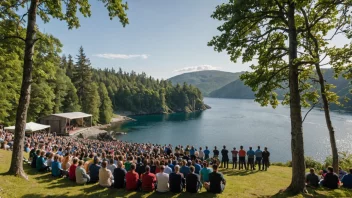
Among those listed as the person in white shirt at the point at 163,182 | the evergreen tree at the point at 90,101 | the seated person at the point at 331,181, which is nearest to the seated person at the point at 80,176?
the person in white shirt at the point at 163,182

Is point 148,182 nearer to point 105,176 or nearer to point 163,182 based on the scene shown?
point 163,182

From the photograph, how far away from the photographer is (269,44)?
11.2 metres

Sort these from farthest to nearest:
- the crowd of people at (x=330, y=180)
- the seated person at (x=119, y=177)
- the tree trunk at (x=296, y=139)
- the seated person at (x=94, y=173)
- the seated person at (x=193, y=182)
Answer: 1. the seated person at (x=94, y=173)
2. the crowd of people at (x=330, y=180)
3. the seated person at (x=119, y=177)
4. the tree trunk at (x=296, y=139)
5. the seated person at (x=193, y=182)

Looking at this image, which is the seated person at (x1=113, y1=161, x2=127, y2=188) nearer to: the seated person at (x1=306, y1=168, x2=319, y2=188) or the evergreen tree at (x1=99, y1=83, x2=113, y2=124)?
the seated person at (x1=306, y1=168, x2=319, y2=188)

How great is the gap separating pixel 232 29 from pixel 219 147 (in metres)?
42.8

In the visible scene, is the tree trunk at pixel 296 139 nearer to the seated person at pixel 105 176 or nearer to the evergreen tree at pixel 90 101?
the seated person at pixel 105 176

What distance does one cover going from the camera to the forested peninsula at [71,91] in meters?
10.5

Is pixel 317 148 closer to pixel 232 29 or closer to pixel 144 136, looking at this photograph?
pixel 144 136

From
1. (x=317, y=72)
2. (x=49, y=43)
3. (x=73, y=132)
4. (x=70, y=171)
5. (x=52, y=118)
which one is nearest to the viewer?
(x=49, y=43)

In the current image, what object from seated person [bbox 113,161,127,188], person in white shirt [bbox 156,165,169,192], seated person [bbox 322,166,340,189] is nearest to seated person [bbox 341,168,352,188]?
seated person [bbox 322,166,340,189]

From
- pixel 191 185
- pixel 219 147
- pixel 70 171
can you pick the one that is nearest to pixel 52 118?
pixel 219 147

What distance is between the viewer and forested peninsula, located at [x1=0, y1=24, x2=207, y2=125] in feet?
34.4

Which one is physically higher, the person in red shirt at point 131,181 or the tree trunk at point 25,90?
the tree trunk at point 25,90

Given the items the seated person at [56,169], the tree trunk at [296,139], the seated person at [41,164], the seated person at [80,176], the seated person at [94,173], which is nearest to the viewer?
the tree trunk at [296,139]
